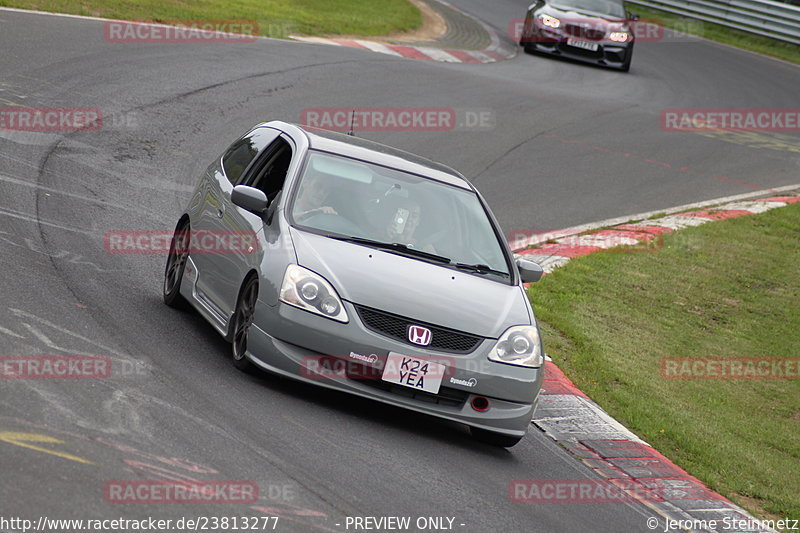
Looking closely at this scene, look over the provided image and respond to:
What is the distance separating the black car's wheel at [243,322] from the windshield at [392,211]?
1.92ft

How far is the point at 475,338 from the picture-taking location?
7.33 meters

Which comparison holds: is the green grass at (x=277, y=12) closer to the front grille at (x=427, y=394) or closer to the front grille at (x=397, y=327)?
the front grille at (x=397, y=327)

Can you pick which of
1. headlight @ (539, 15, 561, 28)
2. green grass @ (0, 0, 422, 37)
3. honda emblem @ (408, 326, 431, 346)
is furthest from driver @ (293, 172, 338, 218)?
headlight @ (539, 15, 561, 28)

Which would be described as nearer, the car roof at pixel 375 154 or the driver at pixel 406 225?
the driver at pixel 406 225

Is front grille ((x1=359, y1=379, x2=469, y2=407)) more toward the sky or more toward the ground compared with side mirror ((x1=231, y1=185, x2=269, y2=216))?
more toward the ground

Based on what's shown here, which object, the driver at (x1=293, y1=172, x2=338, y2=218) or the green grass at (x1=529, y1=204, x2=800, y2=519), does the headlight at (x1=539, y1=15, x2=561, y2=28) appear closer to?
the green grass at (x1=529, y1=204, x2=800, y2=519)

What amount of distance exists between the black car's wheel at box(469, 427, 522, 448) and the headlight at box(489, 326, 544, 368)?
489mm

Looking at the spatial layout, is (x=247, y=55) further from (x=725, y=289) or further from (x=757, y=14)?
(x=757, y=14)

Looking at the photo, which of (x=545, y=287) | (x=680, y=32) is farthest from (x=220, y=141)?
(x=680, y=32)

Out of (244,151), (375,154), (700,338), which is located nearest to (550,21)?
(700,338)

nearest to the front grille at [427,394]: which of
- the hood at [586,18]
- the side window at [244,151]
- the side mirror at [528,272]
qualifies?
the side mirror at [528,272]

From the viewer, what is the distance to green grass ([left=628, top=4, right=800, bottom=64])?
33406mm

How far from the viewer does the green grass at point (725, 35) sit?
110ft

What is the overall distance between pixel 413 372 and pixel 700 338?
200 inches
